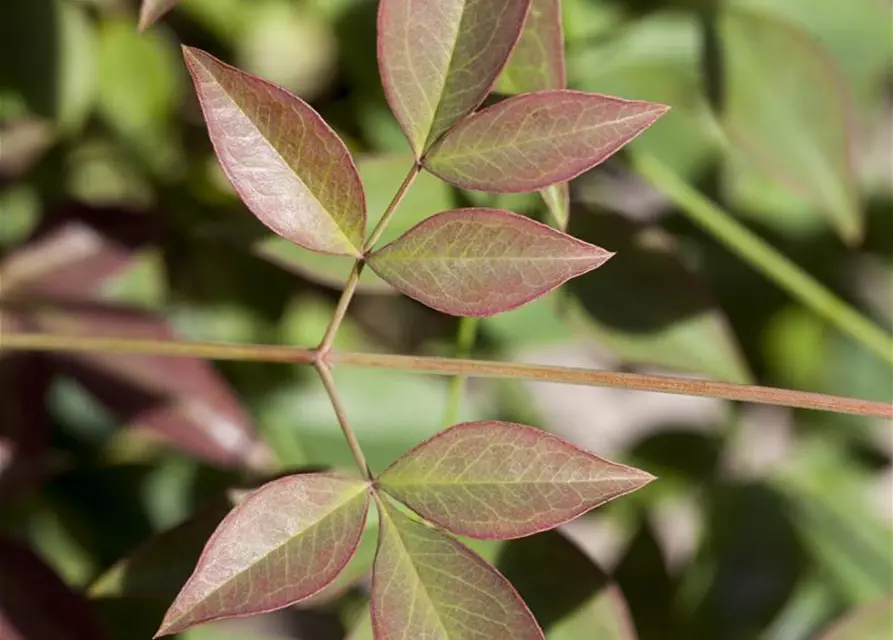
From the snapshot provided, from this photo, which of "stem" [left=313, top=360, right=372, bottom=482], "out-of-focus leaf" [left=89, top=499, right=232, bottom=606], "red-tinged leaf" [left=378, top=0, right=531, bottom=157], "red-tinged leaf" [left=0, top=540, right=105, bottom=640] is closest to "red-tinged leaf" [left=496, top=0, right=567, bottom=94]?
"red-tinged leaf" [left=378, top=0, right=531, bottom=157]

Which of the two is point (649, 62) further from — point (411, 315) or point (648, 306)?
point (411, 315)

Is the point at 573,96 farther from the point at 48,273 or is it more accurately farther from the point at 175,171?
the point at 175,171

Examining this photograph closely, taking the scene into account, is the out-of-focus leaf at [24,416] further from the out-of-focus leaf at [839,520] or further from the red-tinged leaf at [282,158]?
the out-of-focus leaf at [839,520]

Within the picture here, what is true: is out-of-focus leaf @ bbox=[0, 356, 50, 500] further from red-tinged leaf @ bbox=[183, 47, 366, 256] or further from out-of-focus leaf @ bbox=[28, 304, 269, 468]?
red-tinged leaf @ bbox=[183, 47, 366, 256]

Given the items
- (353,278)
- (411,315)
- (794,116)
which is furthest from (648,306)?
(411,315)

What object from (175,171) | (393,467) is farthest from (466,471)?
(175,171)

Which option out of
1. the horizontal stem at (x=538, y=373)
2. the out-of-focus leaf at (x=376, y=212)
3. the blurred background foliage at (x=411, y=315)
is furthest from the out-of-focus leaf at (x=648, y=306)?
the horizontal stem at (x=538, y=373)
